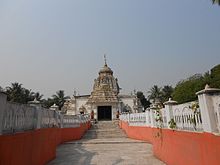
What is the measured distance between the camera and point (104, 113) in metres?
33.8

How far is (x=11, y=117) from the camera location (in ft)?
14.6

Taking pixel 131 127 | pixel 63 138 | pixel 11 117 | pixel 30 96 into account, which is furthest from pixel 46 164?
pixel 30 96

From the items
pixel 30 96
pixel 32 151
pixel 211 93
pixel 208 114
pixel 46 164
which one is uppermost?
pixel 30 96

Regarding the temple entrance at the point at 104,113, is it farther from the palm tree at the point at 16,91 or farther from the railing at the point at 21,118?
the railing at the point at 21,118

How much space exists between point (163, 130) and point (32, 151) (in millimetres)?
3783

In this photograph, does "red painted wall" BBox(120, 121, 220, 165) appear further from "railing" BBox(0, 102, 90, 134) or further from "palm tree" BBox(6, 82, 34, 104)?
"palm tree" BBox(6, 82, 34, 104)

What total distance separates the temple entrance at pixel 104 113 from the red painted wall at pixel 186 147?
25.1m

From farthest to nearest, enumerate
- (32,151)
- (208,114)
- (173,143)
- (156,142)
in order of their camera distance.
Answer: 1. (156,142)
2. (173,143)
3. (32,151)
4. (208,114)

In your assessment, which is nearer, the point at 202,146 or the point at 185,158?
the point at 202,146

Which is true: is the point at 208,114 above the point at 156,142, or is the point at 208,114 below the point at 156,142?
above

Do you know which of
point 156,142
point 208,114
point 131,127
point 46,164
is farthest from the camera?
point 131,127

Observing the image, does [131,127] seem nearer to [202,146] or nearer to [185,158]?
[185,158]

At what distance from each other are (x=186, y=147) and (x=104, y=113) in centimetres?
2879

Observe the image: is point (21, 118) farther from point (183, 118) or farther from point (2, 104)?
point (183, 118)
